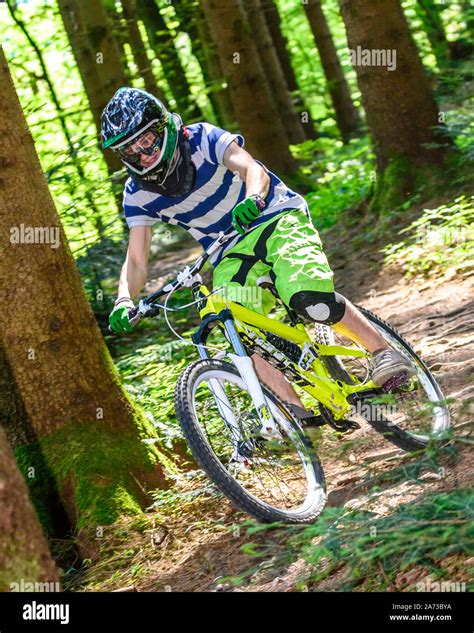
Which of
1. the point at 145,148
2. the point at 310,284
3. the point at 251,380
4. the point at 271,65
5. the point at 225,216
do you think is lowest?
the point at 251,380

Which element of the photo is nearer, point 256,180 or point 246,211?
point 246,211

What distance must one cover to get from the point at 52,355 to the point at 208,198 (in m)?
1.29

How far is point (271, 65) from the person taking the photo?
16.6 m

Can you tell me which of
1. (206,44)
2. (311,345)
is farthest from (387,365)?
(206,44)

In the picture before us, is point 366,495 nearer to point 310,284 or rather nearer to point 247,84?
point 310,284

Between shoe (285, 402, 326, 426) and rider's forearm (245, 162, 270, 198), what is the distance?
44.0 inches

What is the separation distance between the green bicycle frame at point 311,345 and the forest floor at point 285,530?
199 millimetres

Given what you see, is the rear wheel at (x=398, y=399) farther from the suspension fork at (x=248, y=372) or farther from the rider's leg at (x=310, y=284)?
the suspension fork at (x=248, y=372)

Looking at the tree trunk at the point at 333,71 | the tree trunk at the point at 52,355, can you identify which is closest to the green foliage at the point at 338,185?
the tree trunk at the point at 333,71

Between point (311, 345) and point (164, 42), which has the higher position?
point (164, 42)

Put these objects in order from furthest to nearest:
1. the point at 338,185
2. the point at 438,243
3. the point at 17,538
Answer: the point at 338,185 < the point at 438,243 < the point at 17,538

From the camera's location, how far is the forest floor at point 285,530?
3.86 m
